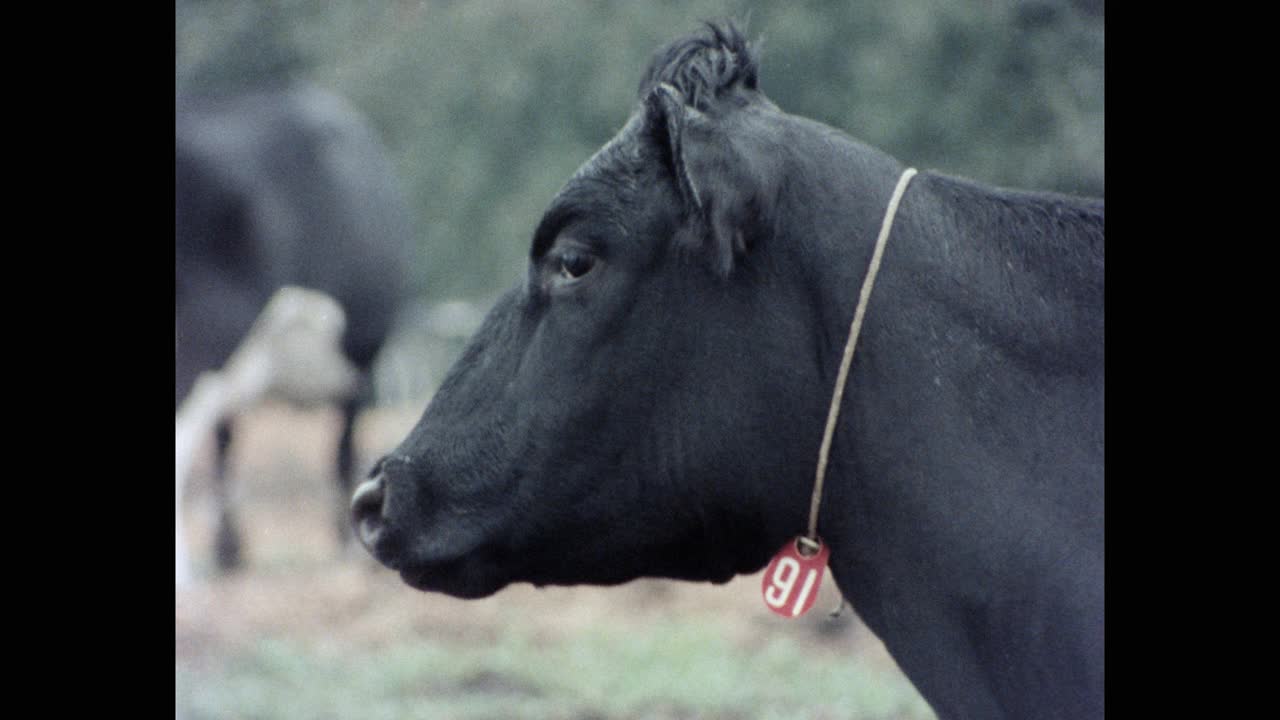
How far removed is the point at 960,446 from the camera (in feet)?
8.24

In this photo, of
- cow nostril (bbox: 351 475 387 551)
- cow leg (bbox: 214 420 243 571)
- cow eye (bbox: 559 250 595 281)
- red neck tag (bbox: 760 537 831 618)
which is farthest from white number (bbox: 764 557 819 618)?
cow leg (bbox: 214 420 243 571)

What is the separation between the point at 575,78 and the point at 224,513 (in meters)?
3.50

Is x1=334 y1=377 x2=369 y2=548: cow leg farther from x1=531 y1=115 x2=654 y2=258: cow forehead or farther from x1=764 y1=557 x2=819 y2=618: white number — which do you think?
x1=764 y1=557 x2=819 y2=618: white number

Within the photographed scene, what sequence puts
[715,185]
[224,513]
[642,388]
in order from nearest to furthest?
1. [715,185]
2. [642,388]
3. [224,513]

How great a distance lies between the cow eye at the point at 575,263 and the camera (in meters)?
2.69

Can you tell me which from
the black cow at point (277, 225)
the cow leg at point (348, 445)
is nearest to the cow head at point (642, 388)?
the black cow at point (277, 225)

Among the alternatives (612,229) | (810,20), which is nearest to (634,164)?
(612,229)

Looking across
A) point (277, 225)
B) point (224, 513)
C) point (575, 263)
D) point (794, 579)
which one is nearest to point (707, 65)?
point (575, 263)

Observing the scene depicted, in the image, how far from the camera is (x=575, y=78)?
9711 millimetres

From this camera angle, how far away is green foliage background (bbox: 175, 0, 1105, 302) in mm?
5746

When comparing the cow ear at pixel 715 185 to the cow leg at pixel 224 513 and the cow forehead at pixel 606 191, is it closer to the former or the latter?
the cow forehead at pixel 606 191

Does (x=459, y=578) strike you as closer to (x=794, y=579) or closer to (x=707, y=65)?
(x=794, y=579)
